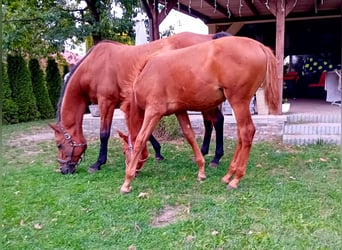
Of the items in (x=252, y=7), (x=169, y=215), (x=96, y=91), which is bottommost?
(x=169, y=215)

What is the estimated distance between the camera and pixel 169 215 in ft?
9.41

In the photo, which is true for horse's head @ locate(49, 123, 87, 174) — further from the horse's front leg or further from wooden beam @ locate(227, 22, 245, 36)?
wooden beam @ locate(227, 22, 245, 36)

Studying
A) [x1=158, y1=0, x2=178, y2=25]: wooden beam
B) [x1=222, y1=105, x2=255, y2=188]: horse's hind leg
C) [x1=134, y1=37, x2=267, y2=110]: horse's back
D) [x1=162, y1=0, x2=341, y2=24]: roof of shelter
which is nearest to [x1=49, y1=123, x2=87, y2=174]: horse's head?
[x1=134, y1=37, x2=267, y2=110]: horse's back

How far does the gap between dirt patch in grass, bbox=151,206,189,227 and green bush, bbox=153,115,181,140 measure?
10.2 ft

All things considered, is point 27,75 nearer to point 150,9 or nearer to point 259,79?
point 150,9

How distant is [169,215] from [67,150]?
1.74 m

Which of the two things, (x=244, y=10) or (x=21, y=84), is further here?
(x=21, y=84)

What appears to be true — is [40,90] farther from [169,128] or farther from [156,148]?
[156,148]

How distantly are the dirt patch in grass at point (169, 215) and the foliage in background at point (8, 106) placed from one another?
784 cm

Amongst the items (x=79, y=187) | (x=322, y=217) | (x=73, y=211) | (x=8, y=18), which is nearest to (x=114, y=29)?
(x=8, y=18)

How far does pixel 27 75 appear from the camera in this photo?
396 inches

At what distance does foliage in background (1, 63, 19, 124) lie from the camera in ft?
31.2

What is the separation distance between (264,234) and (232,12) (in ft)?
23.8

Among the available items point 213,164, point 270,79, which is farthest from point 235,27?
point 270,79
